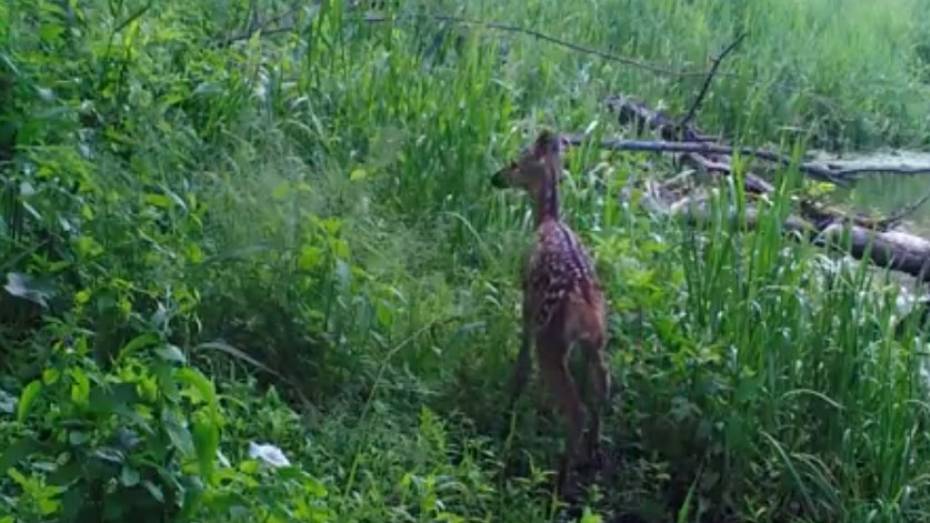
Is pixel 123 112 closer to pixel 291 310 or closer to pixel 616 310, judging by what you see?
pixel 291 310

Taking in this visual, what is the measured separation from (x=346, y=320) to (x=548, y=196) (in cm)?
88

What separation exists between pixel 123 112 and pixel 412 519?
2116 mm

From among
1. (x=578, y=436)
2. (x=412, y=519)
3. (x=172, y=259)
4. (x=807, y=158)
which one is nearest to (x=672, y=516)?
(x=578, y=436)

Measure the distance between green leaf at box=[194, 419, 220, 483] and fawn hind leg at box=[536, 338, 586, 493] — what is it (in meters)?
1.70

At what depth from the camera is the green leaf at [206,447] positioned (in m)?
3.66

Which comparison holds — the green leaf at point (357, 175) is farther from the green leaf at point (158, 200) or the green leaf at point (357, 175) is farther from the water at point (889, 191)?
the water at point (889, 191)

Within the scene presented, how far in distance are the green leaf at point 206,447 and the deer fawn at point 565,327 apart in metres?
1.70

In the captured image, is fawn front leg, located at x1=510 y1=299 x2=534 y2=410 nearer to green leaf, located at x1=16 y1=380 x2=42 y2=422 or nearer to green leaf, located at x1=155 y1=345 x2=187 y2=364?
green leaf, located at x1=155 y1=345 x2=187 y2=364

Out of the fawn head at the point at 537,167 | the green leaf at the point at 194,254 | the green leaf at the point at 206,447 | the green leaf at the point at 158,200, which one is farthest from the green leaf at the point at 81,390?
the fawn head at the point at 537,167

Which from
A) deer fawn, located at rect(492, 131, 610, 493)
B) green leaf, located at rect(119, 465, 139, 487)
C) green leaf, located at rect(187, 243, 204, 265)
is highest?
green leaf, located at rect(119, 465, 139, 487)

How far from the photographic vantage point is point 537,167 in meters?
5.88

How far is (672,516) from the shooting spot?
5.33 m

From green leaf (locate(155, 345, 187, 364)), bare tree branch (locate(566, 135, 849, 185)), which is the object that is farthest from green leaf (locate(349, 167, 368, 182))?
green leaf (locate(155, 345, 187, 364))

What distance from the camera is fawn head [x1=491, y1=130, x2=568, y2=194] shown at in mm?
5844
